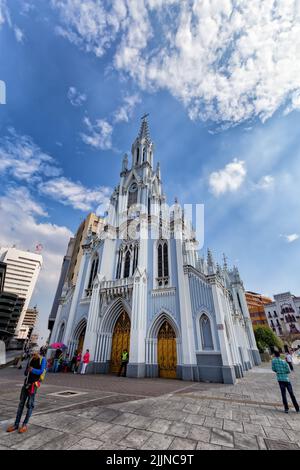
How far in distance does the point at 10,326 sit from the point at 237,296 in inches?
2583

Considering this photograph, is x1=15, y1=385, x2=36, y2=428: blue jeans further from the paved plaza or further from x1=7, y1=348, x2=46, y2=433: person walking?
the paved plaza

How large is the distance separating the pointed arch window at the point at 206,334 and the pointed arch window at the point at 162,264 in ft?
12.4

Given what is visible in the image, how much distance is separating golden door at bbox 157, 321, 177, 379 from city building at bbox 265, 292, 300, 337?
52.4 m

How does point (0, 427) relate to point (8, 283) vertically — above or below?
below

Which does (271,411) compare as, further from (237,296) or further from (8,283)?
(8,283)

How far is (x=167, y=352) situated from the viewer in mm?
14148

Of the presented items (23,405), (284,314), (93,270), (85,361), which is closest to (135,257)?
(93,270)

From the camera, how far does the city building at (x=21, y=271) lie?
103750mm

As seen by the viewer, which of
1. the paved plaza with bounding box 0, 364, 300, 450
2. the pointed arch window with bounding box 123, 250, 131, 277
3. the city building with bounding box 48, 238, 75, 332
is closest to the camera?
the paved plaza with bounding box 0, 364, 300, 450

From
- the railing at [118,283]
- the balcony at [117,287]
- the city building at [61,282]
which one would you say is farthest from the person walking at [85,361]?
the city building at [61,282]

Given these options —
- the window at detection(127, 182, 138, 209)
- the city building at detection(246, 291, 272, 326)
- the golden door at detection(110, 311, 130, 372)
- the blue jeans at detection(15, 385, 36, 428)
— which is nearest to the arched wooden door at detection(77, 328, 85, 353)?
the golden door at detection(110, 311, 130, 372)

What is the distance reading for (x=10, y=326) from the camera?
60500mm

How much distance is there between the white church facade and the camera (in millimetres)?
13156
